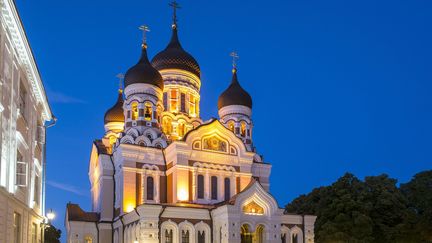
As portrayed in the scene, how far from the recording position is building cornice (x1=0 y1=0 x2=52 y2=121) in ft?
48.4

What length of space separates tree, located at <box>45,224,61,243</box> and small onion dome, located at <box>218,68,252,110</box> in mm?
19631

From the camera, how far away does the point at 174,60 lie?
45156mm

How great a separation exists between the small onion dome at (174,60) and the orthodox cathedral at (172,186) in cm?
193

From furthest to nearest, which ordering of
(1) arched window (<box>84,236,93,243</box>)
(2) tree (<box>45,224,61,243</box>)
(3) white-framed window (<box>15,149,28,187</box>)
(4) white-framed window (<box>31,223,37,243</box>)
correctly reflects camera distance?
(2) tree (<box>45,224,61,243</box>) < (1) arched window (<box>84,236,93,243</box>) < (4) white-framed window (<box>31,223,37,243</box>) < (3) white-framed window (<box>15,149,28,187</box>)

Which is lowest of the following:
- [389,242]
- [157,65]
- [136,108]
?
[389,242]

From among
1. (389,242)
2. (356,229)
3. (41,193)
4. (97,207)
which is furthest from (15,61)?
(389,242)

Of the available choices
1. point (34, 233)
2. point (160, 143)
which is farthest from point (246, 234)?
point (34, 233)

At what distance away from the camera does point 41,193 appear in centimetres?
2469

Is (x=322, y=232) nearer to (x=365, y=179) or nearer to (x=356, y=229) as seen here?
(x=356, y=229)

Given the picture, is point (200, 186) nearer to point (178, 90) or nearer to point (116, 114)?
point (178, 90)

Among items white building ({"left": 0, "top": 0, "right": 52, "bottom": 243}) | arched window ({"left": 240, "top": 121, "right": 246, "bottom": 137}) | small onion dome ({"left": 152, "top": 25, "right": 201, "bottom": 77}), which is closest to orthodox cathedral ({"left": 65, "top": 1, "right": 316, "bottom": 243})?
arched window ({"left": 240, "top": 121, "right": 246, "bottom": 137})

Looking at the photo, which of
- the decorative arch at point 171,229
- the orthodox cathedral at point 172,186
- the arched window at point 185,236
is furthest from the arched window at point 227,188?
the decorative arch at point 171,229

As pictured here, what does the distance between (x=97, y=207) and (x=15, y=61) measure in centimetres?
2503

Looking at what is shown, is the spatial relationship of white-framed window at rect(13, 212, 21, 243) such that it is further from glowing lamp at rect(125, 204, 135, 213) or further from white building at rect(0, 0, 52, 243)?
glowing lamp at rect(125, 204, 135, 213)
